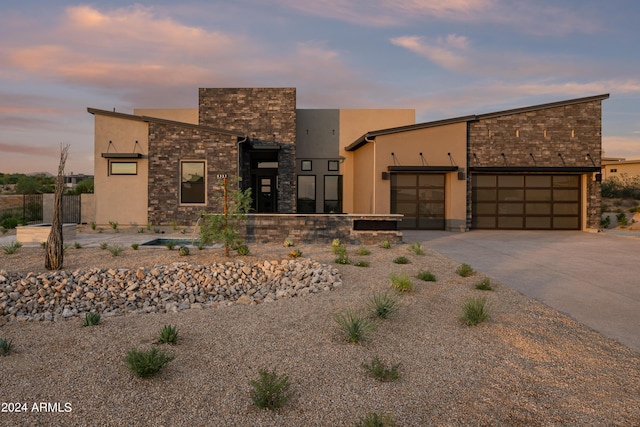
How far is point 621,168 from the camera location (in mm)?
33875

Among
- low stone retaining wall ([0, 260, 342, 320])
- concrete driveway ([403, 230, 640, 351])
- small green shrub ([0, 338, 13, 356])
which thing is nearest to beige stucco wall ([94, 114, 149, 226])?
low stone retaining wall ([0, 260, 342, 320])

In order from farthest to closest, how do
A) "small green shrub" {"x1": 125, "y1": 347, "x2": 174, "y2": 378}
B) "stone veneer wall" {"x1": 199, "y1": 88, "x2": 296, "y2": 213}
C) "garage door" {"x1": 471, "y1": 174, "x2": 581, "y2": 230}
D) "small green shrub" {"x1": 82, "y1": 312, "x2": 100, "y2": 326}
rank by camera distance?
"stone veneer wall" {"x1": 199, "y1": 88, "x2": 296, "y2": 213}
"garage door" {"x1": 471, "y1": 174, "x2": 581, "y2": 230}
"small green shrub" {"x1": 82, "y1": 312, "x2": 100, "y2": 326}
"small green shrub" {"x1": 125, "y1": 347, "x2": 174, "y2": 378}

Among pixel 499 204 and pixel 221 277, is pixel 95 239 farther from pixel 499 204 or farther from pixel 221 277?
pixel 499 204

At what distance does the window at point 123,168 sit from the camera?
15852 mm

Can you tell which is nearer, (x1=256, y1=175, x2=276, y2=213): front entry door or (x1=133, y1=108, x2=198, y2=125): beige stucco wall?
(x1=256, y1=175, x2=276, y2=213): front entry door

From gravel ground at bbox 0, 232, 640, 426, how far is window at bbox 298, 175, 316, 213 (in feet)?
50.2

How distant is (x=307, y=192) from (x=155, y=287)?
1433 cm

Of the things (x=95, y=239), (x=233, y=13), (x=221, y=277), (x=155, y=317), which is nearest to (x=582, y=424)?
(x=155, y=317)

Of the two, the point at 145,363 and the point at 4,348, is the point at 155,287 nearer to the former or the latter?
the point at 4,348

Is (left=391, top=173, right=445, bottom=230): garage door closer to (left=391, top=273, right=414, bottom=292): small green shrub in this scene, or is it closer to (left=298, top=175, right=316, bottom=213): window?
(left=298, top=175, right=316, bottom=213): window

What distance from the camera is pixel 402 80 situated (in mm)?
15891

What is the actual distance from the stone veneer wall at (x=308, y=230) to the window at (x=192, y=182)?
16.6 feet

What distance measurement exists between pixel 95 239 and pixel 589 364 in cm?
1247

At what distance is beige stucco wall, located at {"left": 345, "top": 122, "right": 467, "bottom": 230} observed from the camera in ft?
51.8
